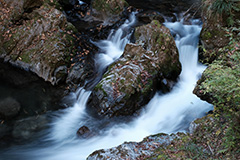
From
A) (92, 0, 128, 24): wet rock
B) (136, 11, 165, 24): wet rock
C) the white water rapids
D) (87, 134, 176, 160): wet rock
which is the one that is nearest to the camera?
(87, 134, 176, 160): wet rock

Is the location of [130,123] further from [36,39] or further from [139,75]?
[36,39]

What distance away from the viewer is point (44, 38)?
9.44 meters

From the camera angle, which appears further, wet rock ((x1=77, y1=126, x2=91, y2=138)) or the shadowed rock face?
the shadowed rock face

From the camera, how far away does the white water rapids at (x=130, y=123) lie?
605cm

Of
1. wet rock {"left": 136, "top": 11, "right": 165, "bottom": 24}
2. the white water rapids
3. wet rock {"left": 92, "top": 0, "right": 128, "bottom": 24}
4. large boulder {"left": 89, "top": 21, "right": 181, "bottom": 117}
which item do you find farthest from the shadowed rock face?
large boulder {"left": 89, "top": 21, "right": 181, "bottom": 117}

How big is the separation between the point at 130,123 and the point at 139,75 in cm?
169

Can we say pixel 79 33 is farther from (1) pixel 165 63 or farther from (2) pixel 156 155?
(2) pixel 156 155

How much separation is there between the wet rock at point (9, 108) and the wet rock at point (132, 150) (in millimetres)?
3730

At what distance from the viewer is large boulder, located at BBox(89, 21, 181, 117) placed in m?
7.05

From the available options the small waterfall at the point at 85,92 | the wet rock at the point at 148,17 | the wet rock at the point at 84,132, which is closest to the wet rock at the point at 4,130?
the small waterfall at the point at 85,92

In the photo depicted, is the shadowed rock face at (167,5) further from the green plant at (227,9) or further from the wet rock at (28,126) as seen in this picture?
the wet rock at (28,126)

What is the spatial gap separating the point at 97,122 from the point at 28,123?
229cm

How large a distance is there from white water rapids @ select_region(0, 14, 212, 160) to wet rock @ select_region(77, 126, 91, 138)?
0.15m

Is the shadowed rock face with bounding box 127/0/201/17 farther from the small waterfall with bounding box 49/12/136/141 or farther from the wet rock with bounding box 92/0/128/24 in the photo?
the small waterfall with bounding box 49/12/136/141
